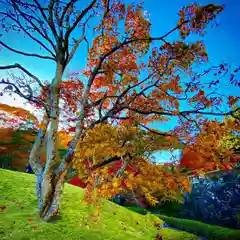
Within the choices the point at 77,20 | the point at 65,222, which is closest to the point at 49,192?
the point at 65,222

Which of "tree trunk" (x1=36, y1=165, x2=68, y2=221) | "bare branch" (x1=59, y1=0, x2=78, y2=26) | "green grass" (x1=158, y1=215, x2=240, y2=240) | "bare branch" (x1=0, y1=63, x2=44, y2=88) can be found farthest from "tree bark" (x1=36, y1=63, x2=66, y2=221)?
"green grass" (x1=158, y1=215, x2=240, y2=240)

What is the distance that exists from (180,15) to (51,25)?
4.72 meters

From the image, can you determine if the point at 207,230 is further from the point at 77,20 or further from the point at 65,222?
the point at 77,20

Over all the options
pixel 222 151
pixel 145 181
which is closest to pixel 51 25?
pixel 145 181

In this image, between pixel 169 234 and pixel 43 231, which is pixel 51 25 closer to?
pixel 43 231

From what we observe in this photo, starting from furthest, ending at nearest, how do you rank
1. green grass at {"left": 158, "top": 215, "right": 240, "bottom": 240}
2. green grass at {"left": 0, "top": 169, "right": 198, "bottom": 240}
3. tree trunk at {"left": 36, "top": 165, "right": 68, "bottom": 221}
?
green grass at {"left": 158, "top": 215, "right": 240, "bottom": 240} → green grass at {"left": 0, "top": 169, "right": 198, "bottom": 240} → tree trunk at {"left": 36, "top": 165, "right": 68, "bottom": 221}

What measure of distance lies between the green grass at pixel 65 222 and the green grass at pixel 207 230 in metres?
2.89

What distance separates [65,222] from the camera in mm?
9750

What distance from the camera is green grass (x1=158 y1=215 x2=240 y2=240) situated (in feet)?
45.2

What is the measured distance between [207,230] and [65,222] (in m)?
10.6

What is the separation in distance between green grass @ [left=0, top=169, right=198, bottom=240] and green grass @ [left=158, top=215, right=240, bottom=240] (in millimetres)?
2894

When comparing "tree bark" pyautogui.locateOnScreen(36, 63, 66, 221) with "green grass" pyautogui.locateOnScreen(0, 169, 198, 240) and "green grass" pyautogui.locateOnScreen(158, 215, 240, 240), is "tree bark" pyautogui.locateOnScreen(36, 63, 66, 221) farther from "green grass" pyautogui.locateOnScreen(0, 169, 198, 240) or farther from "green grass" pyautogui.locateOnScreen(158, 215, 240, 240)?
"green grass" pyautogui.locateOnScreen(158, 215, 240, 240)

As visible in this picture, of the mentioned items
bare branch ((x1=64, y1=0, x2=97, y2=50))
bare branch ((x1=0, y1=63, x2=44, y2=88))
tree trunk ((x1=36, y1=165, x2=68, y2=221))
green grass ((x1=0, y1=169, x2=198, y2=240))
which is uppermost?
bare branch ((x1=64, y1=0, x2=97, y2=50))

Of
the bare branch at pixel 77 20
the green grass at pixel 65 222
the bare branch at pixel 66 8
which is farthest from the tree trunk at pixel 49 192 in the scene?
the bare branch at pixel 66 8
